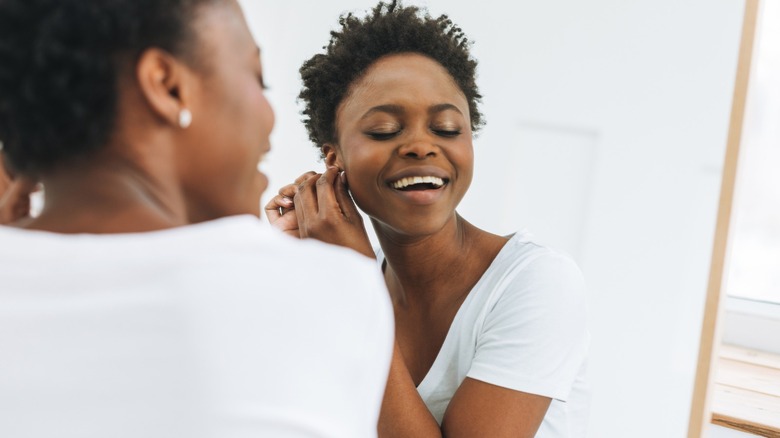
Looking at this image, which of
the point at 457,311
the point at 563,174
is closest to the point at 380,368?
the point at 457,311

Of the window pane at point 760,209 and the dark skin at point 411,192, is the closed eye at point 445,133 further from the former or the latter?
the window pane at point 760,209

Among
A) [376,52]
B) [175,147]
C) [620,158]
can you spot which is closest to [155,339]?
[175,147]

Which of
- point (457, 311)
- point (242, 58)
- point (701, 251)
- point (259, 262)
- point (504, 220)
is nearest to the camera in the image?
point (259, 262)

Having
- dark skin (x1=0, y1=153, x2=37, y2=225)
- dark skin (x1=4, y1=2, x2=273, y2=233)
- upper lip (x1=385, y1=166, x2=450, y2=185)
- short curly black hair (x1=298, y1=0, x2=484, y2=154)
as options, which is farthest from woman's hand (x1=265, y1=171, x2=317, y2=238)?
dark skin (x1=4, y1=2, x2=273, y2=233)

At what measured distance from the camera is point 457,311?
→ 1.15 metres

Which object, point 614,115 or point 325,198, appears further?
point 614,115

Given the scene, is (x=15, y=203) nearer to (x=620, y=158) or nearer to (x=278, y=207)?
(x=278, y=207)

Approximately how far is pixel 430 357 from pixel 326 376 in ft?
2.34

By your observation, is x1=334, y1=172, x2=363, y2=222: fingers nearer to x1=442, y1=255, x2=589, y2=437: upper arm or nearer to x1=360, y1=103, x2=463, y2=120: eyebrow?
x1=360, y1=103, x2=463, y2=120: eyebrow

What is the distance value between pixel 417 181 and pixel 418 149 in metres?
0.05

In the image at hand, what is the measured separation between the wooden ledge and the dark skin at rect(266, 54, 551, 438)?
499 mm

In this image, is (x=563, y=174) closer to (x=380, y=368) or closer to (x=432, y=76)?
(x=432, y=76)

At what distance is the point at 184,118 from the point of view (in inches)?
21.2

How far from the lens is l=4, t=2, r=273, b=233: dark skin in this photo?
0.51 meters
